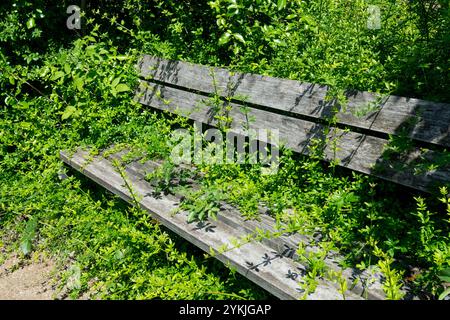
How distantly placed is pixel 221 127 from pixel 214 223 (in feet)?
3.64

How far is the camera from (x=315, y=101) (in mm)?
3109

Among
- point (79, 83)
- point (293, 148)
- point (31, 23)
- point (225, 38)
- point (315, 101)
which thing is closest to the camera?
point (315, 101)

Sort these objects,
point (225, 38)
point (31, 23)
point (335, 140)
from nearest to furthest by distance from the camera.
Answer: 1. point (335, 140)
2. point (225, 38)
3. point (31, 23)

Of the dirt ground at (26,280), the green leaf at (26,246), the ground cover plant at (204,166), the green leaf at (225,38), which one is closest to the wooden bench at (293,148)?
the ground cover plant at (204,166)

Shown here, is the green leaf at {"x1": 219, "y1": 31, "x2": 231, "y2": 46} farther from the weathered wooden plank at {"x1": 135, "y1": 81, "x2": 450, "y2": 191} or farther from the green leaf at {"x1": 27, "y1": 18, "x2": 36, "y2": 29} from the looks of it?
the green leaf at {"x1": 27, "y1": 18, "x2": 36, "y2": 29}

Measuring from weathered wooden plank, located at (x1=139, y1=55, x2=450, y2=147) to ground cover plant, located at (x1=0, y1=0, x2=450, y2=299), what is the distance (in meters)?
0.16

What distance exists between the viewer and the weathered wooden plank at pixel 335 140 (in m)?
2.52

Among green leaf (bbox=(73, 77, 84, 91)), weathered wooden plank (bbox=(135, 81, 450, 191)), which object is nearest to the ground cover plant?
green leaf (bbox=(73, 77, 84, 91))

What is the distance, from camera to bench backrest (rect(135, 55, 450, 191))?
2.51 metres

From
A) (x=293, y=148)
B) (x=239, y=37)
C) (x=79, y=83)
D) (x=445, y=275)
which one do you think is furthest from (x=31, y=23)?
(x=445, y=275)

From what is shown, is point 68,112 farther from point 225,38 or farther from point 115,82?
point 225,38

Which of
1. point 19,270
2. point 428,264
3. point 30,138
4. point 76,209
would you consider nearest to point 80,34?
point 30,138

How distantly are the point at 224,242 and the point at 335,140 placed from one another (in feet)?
3.36

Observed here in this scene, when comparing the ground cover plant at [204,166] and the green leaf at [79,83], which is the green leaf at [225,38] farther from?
the green leaf at [79,83]
